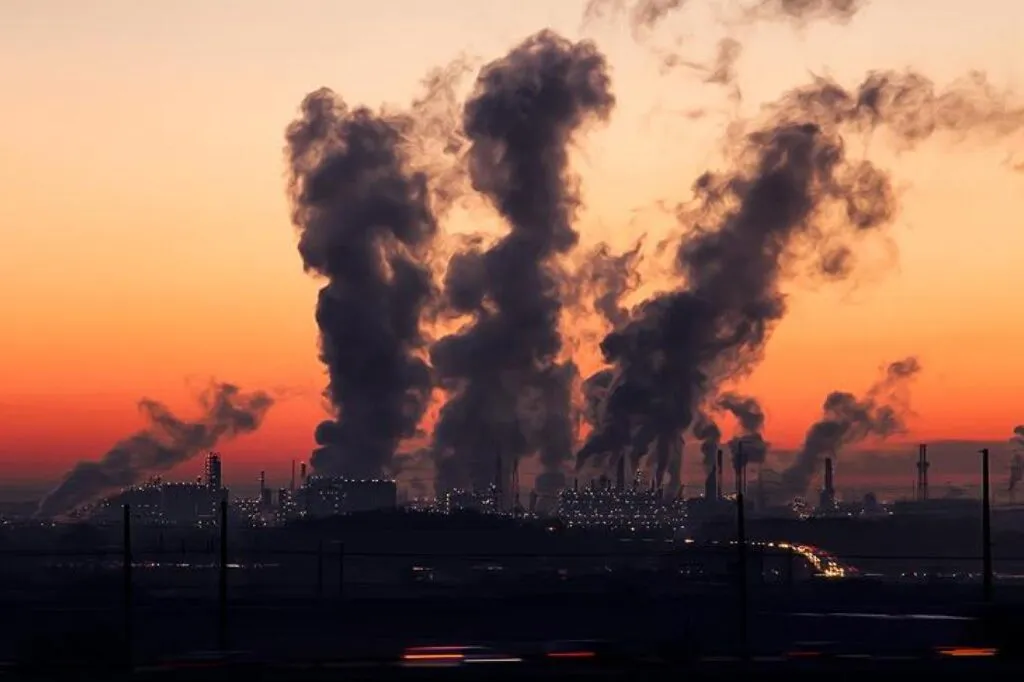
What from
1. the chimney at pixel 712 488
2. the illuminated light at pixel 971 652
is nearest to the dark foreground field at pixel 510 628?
the illuminated light at pixel 971 652

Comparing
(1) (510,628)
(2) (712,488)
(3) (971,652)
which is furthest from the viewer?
(2) (712,488)

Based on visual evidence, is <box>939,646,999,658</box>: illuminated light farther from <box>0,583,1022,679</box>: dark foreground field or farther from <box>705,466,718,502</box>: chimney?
<box>705,466,718,502</box>: chimney

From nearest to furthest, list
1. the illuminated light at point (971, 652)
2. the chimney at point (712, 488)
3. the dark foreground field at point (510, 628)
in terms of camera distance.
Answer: the illuminated light at point (971, 652), the dark foreground field at point (510, 628), the chimney at point (712, 488)

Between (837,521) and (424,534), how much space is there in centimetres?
5375

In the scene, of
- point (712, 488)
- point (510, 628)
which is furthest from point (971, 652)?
point (712, 488)

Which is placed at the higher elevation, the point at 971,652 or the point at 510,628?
the point at 971,652

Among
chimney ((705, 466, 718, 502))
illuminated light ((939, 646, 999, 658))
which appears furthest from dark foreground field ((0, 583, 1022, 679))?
chimney ((705, 466, 718, 502))

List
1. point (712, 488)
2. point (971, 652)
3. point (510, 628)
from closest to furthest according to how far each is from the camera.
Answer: point (971, 652) < point (510, 628) < point (712, 488)

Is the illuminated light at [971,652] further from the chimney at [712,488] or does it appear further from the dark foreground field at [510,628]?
the chimney at [712,488]

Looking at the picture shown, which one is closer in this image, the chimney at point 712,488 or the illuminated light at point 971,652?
the illuminated light at point 971,652

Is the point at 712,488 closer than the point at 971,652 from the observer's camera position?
No

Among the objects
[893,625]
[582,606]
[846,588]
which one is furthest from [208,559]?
[893,625]

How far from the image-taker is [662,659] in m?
30.7

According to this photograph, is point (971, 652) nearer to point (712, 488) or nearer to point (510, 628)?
point (510, 628)
